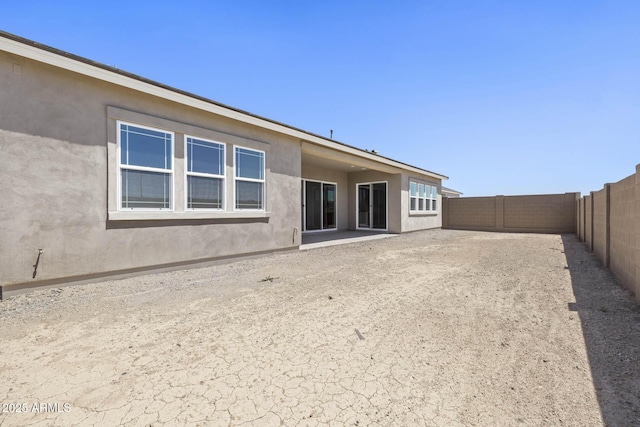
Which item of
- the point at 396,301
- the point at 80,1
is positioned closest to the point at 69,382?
the point at 396,301

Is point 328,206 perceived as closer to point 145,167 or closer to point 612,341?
point 145,167

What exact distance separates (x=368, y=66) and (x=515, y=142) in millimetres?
9160

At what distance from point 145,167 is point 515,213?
18.7 meters

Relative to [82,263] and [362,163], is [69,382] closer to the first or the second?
[82,263]

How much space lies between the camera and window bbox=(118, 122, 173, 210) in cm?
533

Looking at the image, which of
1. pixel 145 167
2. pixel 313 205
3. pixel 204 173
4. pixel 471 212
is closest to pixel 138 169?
pixel 145 167

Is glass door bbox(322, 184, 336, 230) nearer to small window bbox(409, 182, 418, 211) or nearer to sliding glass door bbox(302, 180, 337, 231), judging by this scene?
sliding glass door bbox(302, 180, 337, 231)

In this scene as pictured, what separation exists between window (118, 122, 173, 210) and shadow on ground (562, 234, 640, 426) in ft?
22.1

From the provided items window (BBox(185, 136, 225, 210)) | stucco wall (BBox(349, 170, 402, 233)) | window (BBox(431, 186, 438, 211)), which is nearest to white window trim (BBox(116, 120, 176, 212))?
window (BBox(185, 136, 225, 210))

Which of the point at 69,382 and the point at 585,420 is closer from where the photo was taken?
the point at 585,420

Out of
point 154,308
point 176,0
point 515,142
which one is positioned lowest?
point 154,308

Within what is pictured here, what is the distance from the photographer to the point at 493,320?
351cm

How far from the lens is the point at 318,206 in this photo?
14.0 meters

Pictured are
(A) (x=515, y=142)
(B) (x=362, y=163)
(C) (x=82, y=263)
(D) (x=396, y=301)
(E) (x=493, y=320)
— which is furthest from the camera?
(A) (x=515, y=142)
